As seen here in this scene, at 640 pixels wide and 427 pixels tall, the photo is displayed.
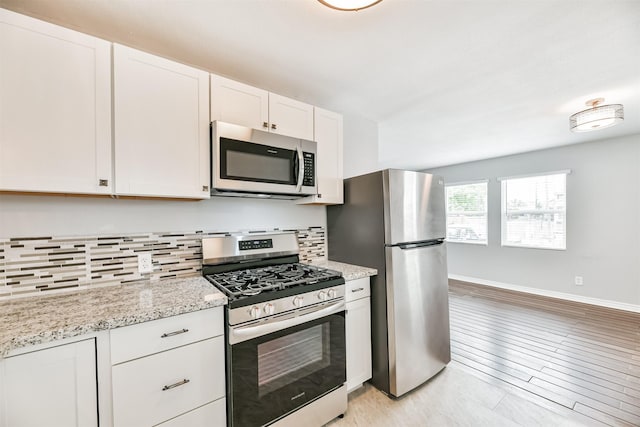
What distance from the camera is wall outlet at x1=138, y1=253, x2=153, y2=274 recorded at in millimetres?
1761

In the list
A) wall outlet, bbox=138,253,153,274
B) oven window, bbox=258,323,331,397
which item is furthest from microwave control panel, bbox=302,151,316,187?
wall outlet, bbox=138,253,153,274

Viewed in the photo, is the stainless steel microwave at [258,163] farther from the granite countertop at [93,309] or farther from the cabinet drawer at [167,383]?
the cabinet drawer at [167,383]

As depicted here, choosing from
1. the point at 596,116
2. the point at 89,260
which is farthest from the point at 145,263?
the point at 596,116

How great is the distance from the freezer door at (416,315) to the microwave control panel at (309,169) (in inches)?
31.1

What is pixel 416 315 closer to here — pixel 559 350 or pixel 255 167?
pixel 255 167

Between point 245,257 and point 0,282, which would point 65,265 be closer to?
point 0,282

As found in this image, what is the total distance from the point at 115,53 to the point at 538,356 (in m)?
4.09

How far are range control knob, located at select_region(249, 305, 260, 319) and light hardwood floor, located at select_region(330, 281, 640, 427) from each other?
1.03m

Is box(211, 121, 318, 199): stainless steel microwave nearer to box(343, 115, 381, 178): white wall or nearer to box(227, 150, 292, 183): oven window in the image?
box(227, 150, 292, 183): oven window

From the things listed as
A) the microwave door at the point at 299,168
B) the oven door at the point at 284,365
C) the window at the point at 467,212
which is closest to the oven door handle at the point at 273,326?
the oven door at the point at 284,365

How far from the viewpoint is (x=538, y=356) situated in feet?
8.72

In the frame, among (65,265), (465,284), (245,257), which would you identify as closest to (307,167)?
(245,257)

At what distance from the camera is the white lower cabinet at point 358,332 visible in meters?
2.04

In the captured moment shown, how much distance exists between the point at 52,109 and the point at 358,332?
2.26 m
